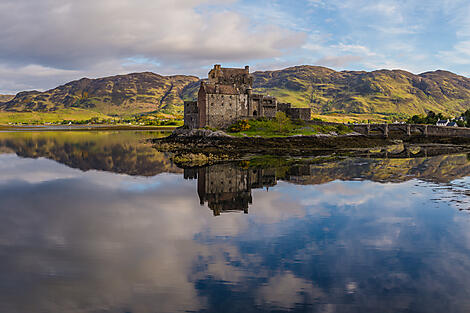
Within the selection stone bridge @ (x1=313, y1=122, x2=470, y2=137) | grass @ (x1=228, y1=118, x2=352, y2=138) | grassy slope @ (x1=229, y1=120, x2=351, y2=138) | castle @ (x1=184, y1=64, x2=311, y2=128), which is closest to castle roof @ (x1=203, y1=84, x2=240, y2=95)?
castle @ (x1=184, y1=64, x2=311, y2=128)

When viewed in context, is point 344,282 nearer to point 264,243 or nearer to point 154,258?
point 264,243

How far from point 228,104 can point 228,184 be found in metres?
45.6

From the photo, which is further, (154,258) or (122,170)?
(122,170)

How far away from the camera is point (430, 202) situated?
863 inches

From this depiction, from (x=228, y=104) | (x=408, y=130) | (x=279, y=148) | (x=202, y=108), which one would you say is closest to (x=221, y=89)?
(x=228, y=104)

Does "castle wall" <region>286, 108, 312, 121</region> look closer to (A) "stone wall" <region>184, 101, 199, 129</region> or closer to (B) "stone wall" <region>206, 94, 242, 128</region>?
(B) "stone wall" <region>206, 94, 242, 128</region>

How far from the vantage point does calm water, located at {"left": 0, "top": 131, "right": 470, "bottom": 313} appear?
33.6 ft

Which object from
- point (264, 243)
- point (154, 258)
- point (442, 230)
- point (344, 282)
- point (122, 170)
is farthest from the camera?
point (122, 170)

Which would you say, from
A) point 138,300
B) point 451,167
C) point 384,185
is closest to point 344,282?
point 138,300

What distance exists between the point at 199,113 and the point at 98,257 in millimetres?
63163

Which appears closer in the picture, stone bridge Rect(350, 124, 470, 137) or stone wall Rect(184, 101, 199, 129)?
stone wall Rect(184, 101, 199, 129)

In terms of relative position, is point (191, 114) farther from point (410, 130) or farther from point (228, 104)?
point (410, 130)

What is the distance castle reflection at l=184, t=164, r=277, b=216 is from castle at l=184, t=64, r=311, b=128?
113ft

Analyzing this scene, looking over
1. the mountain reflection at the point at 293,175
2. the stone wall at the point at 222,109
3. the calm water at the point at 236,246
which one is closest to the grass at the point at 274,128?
the stone wall at the point at 222,109
